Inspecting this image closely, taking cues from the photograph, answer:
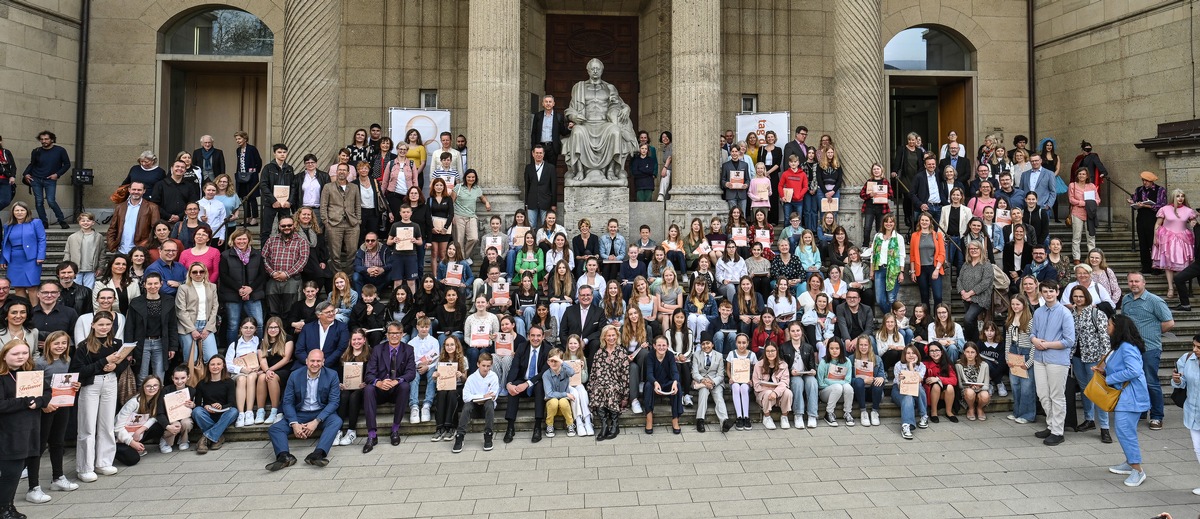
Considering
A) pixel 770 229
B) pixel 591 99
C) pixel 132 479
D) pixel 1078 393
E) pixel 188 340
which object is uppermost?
pixel 591 99

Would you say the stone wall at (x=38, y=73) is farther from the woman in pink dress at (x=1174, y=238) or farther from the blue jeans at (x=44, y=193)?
the woman in pink dress at (x=1174, y=238)

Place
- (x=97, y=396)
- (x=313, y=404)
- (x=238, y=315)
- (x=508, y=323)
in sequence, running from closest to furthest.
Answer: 1. (x=97, y=396)
2. (x=313, y=404)
3. (x=508, y=323)
4. (x=238, y=315)

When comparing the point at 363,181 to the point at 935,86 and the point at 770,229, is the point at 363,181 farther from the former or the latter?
the point at 935,86

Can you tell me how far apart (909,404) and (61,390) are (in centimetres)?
853

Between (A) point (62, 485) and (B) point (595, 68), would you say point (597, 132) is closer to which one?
(B) point (595, 68)

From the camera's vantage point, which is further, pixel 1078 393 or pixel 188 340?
pixel 1078 393

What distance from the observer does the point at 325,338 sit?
8.84 metres

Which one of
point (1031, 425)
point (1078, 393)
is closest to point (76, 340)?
point (1031, 425)

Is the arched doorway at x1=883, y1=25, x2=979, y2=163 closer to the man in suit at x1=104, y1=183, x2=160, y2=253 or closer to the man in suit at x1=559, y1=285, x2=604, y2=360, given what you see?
the man in suit at x1=559, y1=285, x2=604, y2=360

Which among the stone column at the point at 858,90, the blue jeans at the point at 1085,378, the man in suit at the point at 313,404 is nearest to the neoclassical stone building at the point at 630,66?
the stone column at the point at 858,90

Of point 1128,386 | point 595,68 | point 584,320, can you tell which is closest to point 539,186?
point 595,68

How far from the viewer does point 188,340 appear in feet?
28.1

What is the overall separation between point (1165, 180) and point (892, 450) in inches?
435

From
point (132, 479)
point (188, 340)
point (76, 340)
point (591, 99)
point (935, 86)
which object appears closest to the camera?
point (132, 479)
